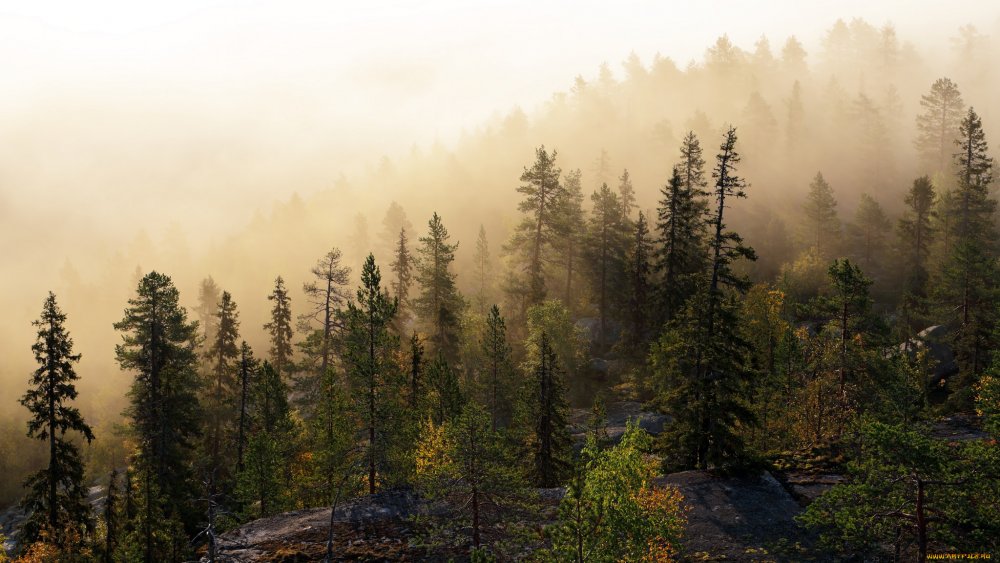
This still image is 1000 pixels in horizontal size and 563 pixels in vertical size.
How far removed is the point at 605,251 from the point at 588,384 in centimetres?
1294

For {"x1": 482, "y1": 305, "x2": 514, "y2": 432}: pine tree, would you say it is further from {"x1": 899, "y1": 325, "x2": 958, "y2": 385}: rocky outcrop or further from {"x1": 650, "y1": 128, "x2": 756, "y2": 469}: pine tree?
{"x1": 899, "y1": 325, "x2": 958, "y2": 385}: rocky outcrop

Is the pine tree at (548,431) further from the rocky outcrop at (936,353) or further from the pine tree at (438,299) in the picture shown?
the rocky outcrop at (936,353)

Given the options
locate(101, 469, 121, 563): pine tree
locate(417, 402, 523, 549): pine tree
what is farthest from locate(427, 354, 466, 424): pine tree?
locate(417, 402, 523, 549): pine tree

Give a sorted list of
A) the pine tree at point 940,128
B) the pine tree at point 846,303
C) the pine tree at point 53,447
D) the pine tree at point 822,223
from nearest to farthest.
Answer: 1. the pine tree at point 53,447
2. the pine tree at point 846,303
3. the pine tree at point 822,223
4. the pine tree at point 940,128

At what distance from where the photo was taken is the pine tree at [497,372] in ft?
136

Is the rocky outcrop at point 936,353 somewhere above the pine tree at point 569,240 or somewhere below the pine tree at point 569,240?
below

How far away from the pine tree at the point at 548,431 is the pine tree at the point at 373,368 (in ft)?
29.2

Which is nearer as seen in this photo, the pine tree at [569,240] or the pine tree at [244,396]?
the pine tree at [244,396]

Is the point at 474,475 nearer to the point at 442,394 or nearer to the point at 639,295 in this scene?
the point at 442,394

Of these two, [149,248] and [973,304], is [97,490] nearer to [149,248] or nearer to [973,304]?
[149,248]

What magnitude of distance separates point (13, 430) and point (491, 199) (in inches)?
3392

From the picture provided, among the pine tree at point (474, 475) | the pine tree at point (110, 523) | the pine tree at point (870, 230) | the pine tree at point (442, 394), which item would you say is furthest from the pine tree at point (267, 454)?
the pine tree at point (870, 230)

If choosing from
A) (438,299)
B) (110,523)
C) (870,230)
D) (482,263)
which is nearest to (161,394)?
(110,523)

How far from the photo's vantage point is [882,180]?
325 feet
